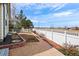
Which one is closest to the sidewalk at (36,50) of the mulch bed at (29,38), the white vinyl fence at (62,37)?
the mulch bed at (29,38)

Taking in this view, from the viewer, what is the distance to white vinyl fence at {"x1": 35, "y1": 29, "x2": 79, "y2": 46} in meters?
7.97

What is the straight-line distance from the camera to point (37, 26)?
7965 mm

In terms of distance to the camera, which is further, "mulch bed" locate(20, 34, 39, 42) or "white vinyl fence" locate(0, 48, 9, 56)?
"mulch bed" locate(20, 34, 39, 42)

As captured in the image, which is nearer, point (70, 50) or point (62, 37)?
point (70, 50)

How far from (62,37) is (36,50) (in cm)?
77

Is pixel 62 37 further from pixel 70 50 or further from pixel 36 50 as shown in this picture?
pixel 36 50

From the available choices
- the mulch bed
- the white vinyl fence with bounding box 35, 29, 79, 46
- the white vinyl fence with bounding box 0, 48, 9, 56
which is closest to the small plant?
the white vinyl fence with bounding box 35, 29, 79, 46

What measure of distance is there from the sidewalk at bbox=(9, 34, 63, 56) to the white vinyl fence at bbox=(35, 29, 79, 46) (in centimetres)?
23

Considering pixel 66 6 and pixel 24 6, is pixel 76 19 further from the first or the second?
pixel 24 6

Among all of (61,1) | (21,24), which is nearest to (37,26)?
(21,24)

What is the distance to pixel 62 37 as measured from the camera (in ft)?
26.5

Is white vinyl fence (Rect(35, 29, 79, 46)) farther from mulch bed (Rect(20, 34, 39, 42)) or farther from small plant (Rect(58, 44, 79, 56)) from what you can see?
mulch bed (Rect(20, 34, 39, 42))

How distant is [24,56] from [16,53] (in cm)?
22

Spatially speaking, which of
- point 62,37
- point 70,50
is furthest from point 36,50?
point 70,50
